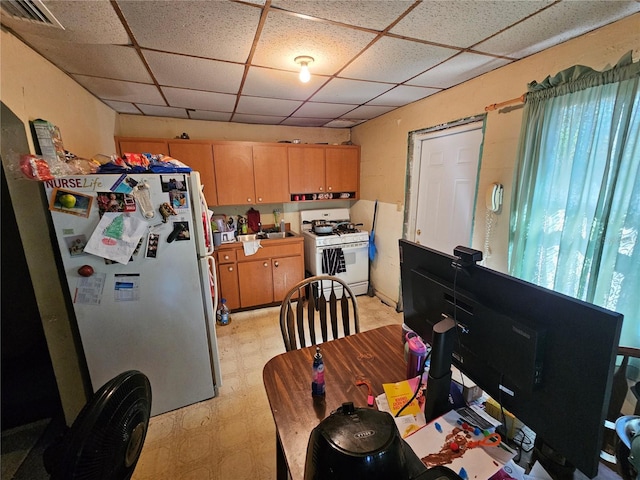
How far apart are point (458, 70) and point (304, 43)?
3.95 feet

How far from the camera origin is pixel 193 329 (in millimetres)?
1912

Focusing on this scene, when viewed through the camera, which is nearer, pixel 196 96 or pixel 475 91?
pixel 475 91

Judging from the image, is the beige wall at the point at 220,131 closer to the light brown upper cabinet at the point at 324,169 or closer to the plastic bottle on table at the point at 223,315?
the light brown upper cabinet at the point at 324,169

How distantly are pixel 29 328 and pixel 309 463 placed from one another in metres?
2.19

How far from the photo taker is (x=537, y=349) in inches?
24.8

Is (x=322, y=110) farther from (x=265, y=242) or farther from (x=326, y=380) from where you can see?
(x=326, y=380)

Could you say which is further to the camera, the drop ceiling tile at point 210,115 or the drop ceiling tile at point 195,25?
the drop ceiling tile at point 210,115

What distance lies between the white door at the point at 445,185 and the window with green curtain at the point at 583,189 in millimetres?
540

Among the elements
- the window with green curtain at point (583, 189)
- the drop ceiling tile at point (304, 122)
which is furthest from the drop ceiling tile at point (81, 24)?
the window with green curtain at point (583, 189)

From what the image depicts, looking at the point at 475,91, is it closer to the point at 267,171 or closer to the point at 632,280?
the point at 632,280

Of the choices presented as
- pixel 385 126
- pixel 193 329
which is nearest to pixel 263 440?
pixel 193 329

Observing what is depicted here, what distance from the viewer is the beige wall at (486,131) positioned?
4.84ft

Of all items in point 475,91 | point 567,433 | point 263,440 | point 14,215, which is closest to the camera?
point 567,433

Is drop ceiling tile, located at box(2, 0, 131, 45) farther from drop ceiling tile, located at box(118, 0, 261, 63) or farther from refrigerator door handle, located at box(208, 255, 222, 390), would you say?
refrigerator door handle, located at box(208, 255, 222, 390)
